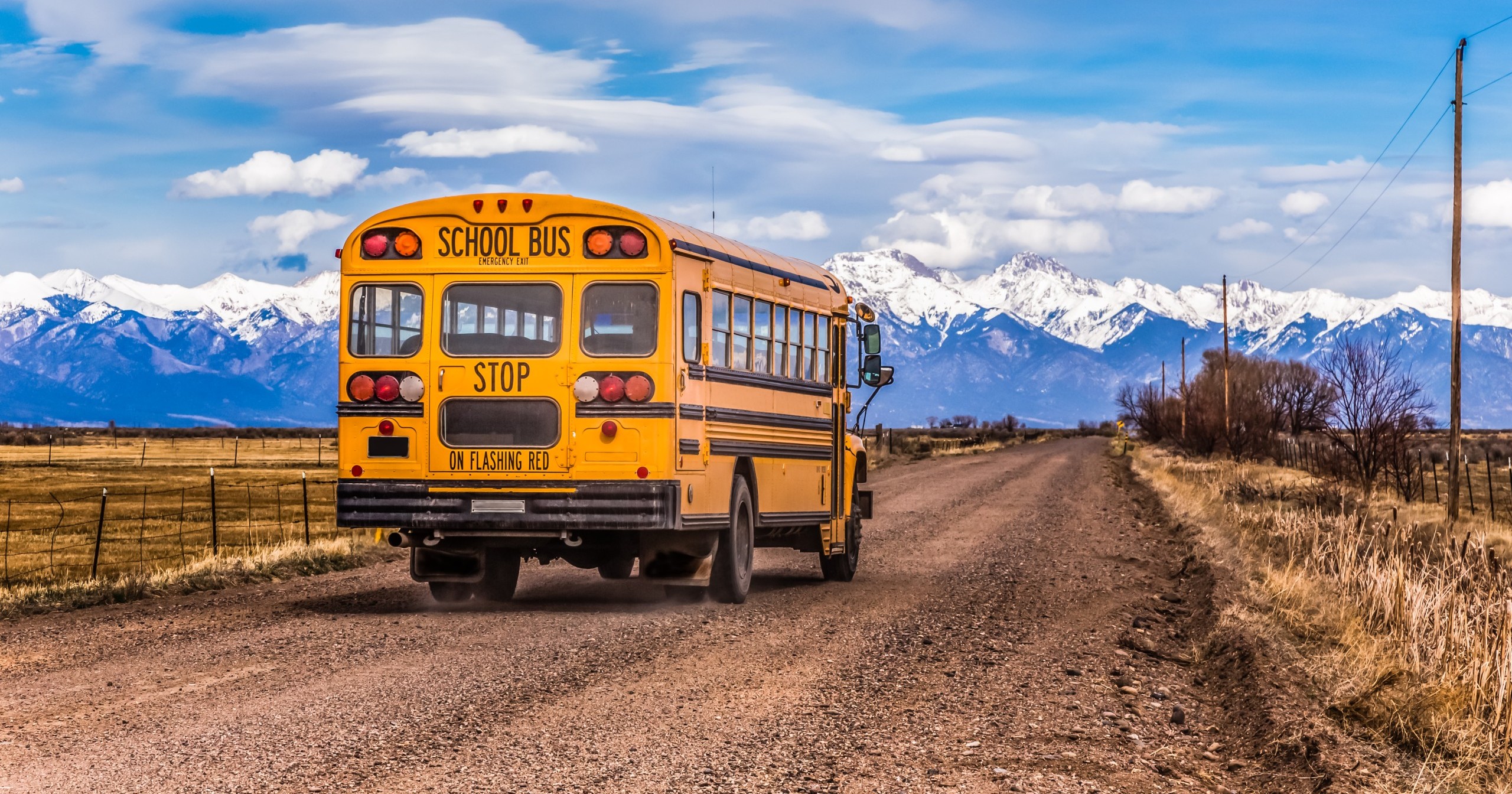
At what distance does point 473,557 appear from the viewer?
12.4 metres

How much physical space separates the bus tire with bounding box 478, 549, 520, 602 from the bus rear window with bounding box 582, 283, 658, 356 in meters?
2.46

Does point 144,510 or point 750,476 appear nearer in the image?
point 750,476

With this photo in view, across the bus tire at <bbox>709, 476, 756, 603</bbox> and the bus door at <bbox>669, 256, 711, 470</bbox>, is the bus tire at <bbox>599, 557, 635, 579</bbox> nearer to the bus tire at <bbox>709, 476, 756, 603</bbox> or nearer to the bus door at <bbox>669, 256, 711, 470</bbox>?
the bus tire at <bbox>709, 476, 756, 603</bbox>

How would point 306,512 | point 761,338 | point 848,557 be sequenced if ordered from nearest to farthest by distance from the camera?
point 761,338 < point 848,557 < point 306,512

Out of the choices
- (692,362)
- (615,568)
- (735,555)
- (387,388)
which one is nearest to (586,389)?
(692,362)

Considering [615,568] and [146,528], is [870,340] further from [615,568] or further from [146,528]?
[146,528]

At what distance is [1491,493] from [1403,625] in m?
24.5

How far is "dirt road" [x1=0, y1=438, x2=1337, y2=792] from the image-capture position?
6.63 m

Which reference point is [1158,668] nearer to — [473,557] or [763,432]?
[763,432]

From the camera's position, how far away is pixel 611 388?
11.6 m

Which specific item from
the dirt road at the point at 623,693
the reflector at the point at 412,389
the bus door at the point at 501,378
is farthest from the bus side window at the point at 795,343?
the reflector at the point at 412,389

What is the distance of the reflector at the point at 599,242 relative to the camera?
11805 millimetres

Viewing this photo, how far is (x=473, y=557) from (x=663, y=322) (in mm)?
2670

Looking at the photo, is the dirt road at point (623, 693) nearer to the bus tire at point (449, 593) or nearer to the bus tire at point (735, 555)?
the bus tire at point (449, 593)
